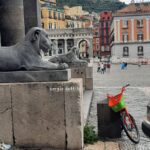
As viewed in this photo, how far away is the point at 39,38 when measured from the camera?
658 cm

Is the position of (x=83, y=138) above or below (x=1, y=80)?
below

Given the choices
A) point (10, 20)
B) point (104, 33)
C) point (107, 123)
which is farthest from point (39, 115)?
point (104, 33)

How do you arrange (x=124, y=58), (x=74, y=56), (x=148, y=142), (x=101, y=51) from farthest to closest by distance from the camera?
(x=101, y=51) < (x=124, y=58) < (x=74, y=56) < (x=148, y=142)

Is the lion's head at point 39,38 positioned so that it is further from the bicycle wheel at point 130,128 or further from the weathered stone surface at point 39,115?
the bicycle wheel at point 130,128

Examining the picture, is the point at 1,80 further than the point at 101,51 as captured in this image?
No

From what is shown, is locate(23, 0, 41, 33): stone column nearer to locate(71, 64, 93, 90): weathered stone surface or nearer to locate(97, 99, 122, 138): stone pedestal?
locate(71, 64, 93, 90): weathered stone surface

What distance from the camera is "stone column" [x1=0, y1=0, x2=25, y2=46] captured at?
1017cm

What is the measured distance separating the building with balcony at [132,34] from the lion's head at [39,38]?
8434cm

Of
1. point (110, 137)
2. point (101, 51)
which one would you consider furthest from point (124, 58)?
point (110, 137)

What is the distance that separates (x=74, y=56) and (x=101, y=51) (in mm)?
138954

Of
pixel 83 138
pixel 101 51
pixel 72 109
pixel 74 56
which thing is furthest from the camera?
pixel 101 51

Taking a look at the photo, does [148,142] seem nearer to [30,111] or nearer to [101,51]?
[30,111]

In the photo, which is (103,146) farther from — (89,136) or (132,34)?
(132,34)

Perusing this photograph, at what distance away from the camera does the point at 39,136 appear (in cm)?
627
